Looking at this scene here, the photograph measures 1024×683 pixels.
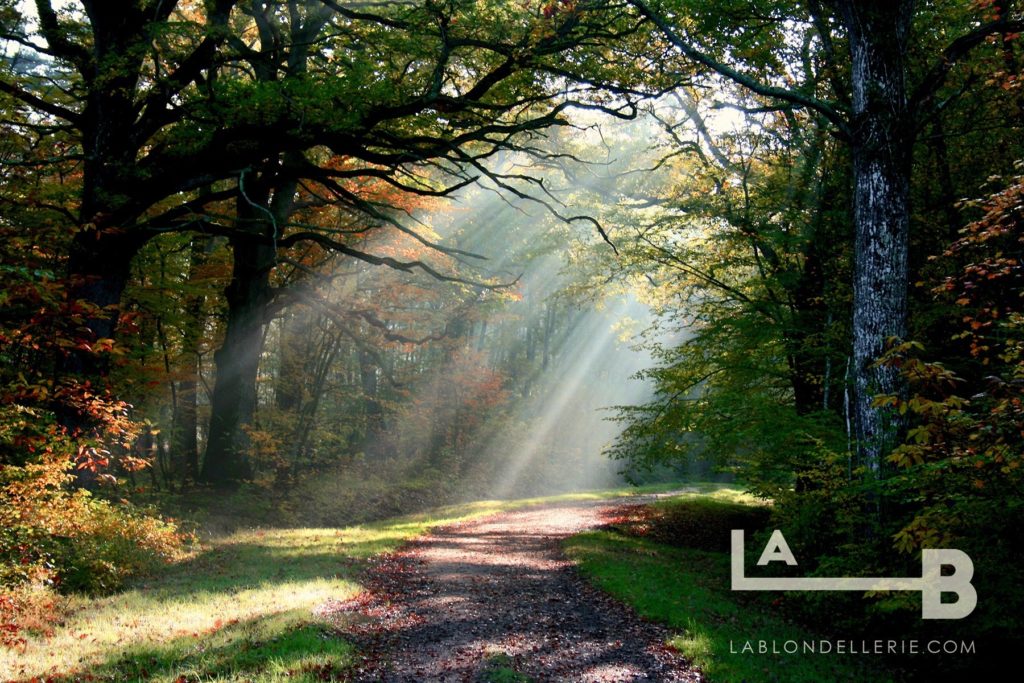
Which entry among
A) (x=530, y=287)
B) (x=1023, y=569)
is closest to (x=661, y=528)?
(x=1023, y=569)

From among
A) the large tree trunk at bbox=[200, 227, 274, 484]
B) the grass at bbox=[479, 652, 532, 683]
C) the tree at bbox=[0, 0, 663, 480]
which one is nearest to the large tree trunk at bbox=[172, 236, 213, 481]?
the large tree trunk at bbox=[200, 227, 274, 484]

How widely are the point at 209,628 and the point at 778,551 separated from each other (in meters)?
8.24

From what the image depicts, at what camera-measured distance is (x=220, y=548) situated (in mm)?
12094

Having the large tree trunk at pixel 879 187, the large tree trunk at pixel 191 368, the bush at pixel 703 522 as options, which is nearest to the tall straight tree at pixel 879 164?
the large tree trunk at pixel 879 187

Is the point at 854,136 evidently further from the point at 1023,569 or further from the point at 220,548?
the point at 220,548

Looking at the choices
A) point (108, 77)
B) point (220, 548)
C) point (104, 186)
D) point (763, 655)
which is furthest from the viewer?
point (220, 548)

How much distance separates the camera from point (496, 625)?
779 centimetres

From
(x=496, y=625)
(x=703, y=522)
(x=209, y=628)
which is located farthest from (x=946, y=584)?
(x=703, y=522)

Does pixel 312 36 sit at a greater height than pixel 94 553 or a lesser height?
greater

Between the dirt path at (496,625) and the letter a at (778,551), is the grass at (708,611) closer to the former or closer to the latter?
the dirt path at (496,625)

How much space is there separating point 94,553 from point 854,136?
474 inches

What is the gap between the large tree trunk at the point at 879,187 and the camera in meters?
8.14

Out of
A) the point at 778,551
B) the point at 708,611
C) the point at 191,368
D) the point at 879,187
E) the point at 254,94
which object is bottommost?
the point at 708,611

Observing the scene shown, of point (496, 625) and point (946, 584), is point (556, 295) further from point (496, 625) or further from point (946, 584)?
point (946, 584)
